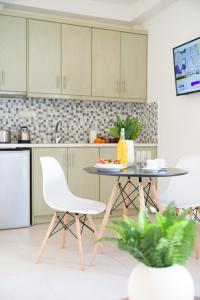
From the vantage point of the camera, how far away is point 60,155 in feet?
13.3

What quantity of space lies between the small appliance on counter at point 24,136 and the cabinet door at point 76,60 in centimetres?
68

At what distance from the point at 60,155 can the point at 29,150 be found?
38 centimetres

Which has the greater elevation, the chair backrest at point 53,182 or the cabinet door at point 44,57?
the cabinet door at point 44,57

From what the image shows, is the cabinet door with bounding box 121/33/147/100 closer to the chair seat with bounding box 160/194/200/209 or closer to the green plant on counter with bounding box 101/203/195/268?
the chair seat with bounding box 160/194/200/209

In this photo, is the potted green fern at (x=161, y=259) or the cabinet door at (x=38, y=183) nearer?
the potted green fern at (x=161, y=259)

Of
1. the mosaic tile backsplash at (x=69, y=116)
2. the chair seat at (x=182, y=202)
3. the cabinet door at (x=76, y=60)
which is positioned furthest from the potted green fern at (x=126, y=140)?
the mosaic tile backsplash at (x=69, y=116)

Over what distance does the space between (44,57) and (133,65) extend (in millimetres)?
1254

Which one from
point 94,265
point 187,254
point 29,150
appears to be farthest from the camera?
point 29,150

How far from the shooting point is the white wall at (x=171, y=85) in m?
3.85

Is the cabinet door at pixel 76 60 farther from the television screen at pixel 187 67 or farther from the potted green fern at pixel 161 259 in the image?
the potted green fern at pixel 161 259

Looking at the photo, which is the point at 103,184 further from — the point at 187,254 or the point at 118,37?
the point at 187,254

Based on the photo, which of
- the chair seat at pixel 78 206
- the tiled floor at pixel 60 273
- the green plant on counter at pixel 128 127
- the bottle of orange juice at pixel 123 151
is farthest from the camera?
the green plant on counter at pixel 128 127

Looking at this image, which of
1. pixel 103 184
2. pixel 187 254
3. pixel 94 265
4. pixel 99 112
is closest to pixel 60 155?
pixel 103 184

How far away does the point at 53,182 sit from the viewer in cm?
287
